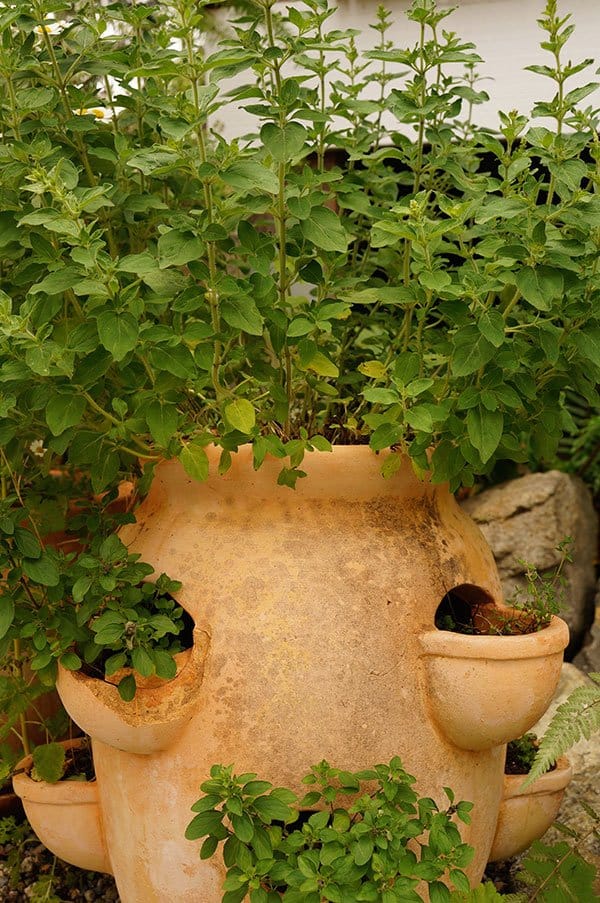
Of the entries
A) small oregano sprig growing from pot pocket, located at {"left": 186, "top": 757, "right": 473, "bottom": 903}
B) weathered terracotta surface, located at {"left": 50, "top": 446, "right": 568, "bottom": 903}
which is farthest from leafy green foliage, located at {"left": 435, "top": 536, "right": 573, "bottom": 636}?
small oregano sprig growing from pot pocket, located at {"left": 186, "top": 757, "right": 473, "bottom": 903}

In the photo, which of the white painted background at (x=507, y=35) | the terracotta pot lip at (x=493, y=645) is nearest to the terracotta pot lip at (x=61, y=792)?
the terracotta pot lip at (x=493, y=645)

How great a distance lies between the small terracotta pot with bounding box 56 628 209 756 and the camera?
1799 mm

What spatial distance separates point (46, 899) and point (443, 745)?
3.12 feet

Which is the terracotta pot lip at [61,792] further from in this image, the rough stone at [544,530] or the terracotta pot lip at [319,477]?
the rough stone at [544,530]

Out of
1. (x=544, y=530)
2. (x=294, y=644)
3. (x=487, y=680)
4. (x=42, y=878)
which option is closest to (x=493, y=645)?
(x=487, y=680)

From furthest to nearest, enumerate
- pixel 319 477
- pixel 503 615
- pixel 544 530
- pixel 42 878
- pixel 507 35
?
1. pixel 544 530
2. pixel 507 35
3. pixel 42 878
4. pixel 503 615
5. pixel 319 477

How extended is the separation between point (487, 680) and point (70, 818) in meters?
0.88

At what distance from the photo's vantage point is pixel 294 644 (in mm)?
1800

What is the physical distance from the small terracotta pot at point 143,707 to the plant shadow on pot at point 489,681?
42cm

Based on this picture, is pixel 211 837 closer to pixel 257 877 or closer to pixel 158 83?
pixel 257 877

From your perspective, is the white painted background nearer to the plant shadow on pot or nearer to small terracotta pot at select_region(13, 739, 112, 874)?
the plant shadow on pot

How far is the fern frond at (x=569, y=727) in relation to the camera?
158cm

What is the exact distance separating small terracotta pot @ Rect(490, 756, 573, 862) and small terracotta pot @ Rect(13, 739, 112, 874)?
0.80 m

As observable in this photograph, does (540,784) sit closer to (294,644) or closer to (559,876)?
(559,876)
